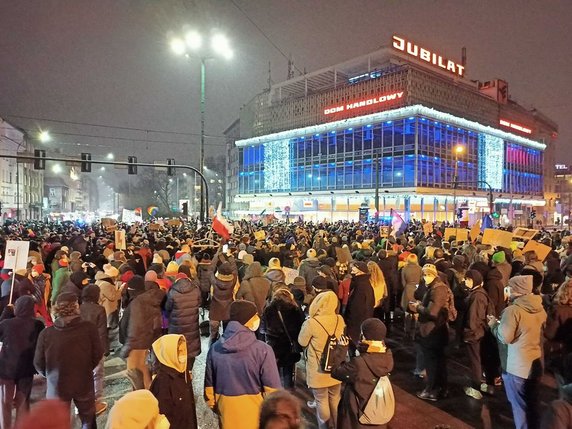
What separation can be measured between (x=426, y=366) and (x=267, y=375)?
12.0 feet

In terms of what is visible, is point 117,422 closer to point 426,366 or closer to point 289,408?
point 289,408

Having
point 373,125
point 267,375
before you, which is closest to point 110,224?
point 267,375

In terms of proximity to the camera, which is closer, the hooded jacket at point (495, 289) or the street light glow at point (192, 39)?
the hooded jacket at point (495, 289)

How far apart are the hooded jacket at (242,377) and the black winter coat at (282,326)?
2229 mm

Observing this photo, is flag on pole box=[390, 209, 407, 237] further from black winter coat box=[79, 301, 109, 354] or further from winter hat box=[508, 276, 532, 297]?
black winter coat box=[79, 301, 109, 354]

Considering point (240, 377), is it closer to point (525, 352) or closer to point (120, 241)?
point (525, 352)

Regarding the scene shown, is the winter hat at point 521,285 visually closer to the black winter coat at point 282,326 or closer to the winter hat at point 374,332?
the winter hat at point 374,332

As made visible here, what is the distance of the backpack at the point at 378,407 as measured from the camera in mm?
3977

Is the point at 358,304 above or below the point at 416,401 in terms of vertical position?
above

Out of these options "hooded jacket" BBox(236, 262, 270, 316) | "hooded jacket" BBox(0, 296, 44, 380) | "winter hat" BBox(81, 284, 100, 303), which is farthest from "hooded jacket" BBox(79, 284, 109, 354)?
"hooded jacket" BBox(236, 262, 270, 316)

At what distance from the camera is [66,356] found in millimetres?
4484

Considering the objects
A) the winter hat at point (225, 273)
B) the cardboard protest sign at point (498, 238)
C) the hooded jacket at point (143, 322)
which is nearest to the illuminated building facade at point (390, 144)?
the cardboard protest sign at point (498, 238)

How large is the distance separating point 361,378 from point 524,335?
231cm

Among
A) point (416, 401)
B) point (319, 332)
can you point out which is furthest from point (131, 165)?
point (319, 332)
